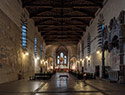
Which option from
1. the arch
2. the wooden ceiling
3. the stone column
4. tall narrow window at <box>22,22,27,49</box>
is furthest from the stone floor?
the wooden ceiling

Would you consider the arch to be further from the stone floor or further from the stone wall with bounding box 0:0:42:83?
the stone wall with bounding box 0:0:42:83

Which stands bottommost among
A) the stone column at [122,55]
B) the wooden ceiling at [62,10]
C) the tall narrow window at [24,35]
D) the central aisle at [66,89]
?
the central aisle at [66,89]

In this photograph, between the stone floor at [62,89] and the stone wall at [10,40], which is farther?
the stone wall at [10,40]

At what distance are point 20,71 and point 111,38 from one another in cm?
1105

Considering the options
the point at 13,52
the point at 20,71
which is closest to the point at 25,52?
the point at 20,71

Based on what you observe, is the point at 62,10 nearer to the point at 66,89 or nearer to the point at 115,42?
the point at 115,42

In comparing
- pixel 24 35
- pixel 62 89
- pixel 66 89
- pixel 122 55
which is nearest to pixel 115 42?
pixel 122 55

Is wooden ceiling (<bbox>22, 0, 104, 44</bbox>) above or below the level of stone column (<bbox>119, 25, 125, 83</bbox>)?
above

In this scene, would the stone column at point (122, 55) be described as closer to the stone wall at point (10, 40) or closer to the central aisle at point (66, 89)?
the central aisle at point (66, 89)

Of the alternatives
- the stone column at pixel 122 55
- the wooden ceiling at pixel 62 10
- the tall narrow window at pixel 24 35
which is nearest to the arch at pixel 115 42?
the stone column at pixel 122 55

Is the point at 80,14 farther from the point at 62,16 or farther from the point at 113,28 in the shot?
the point at 113,28

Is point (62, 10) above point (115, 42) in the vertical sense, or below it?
above

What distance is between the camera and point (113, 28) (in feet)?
51.2

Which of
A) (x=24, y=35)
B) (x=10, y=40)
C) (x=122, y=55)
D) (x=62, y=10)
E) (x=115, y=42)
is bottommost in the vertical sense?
(x=122, y=55)
